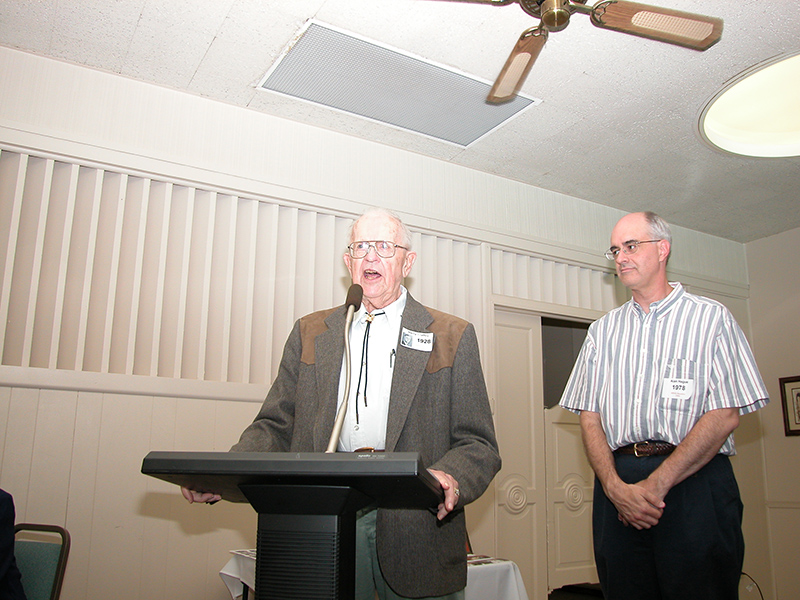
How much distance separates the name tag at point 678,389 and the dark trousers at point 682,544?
21 centimetres

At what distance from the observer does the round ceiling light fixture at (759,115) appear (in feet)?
11.9

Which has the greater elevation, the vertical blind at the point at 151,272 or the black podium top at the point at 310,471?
the vertical blind at the point at 151,272

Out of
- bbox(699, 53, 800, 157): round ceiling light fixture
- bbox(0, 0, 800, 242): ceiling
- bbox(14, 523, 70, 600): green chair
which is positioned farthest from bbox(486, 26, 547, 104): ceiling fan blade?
bbox(14, 523, 70, 600): green chair

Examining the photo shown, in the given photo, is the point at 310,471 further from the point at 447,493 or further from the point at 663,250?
the point at 663,250

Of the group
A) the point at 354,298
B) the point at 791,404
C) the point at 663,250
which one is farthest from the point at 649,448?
the point at 791,404

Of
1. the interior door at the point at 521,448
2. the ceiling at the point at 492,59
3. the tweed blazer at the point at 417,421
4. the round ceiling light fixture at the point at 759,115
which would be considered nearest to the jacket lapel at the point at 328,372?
the tweed blazer at the point at 417,421

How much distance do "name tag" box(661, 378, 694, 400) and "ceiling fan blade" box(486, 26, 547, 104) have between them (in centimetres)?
126

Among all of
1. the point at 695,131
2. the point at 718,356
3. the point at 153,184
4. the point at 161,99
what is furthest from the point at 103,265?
the point at 695,131

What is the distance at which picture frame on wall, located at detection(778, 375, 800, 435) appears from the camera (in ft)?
16.7

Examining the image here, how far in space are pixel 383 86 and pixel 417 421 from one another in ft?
7.27

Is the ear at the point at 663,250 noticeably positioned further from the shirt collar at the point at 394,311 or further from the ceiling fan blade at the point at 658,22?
the shirt collar at the point at 394,311

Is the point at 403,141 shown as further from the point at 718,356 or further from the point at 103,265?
the point at 718,356

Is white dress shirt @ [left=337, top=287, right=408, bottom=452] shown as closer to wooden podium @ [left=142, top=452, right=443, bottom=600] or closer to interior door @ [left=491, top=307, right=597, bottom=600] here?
wooden podium @ [left=142, top=452, right=443, bottom=600]

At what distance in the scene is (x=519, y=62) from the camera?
242cm
